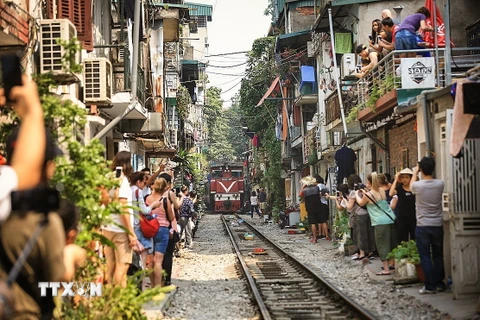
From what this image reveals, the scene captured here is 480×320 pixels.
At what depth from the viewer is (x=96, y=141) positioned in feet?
25.4

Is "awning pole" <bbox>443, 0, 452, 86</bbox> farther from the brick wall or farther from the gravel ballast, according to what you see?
the brick wall

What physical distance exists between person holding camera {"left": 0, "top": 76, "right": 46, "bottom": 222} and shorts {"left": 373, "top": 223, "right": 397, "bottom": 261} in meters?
10.9

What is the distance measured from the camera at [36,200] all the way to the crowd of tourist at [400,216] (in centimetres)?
834

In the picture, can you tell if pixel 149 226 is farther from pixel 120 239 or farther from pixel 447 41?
pixel 447 41

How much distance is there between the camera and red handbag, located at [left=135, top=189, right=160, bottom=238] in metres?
11.2

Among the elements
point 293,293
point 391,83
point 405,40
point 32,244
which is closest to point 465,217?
point 293,293

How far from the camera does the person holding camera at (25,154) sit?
3.77m

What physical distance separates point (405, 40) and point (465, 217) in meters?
6.63

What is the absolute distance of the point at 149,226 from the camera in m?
11.3

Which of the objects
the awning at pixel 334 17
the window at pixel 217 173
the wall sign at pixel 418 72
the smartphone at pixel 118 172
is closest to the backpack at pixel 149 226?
the smartphone at pixel 118 172

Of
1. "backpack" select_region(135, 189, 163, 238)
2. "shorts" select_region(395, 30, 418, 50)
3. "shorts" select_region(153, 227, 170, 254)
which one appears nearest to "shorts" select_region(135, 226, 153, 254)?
"backpack" select_region(135, 189, 163, 238)

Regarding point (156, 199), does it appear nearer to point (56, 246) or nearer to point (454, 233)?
point (454, 233)

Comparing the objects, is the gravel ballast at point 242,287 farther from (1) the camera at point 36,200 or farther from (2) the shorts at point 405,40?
(1) the camera at point 36,200

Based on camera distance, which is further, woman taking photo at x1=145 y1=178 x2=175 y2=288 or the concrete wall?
the concrete wall
